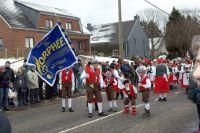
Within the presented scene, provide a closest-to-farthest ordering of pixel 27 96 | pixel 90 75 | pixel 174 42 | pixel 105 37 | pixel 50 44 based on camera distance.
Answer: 1. pixel 90 75
2. pixel 50 44
3. pixel 27 96
4. pixel 174 42
5. pixel 105 37

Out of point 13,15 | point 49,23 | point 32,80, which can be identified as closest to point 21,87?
point 32,80

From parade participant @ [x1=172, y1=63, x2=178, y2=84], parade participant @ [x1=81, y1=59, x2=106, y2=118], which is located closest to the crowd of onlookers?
parade participant @ [x1=81, y1=59, x2=106, y2=118]

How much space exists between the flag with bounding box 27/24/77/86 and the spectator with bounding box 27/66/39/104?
0.84 metres

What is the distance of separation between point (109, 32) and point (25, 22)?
25282 millimetres

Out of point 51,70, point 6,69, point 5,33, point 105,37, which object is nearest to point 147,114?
point 51,70

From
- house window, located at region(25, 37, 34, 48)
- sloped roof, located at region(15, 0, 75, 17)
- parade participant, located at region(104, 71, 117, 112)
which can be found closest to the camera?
parade participant, located at region(104, 71, 117, 112)

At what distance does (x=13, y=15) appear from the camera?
42.1m

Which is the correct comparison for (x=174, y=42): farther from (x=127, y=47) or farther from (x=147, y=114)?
(x=147, y=114)

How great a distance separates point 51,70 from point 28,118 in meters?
3.06

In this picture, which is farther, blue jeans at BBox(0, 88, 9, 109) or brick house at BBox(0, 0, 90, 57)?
brick house at BBox(0, 0, 90, 57)

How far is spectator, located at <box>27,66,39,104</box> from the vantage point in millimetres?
16047

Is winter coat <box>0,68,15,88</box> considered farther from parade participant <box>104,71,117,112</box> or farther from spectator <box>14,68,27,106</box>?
parade participant <box>104,71,117,112</box>

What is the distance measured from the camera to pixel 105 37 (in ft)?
214

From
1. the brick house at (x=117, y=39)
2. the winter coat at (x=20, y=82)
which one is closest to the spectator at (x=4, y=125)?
the winter coat at (x=20, y=82)
